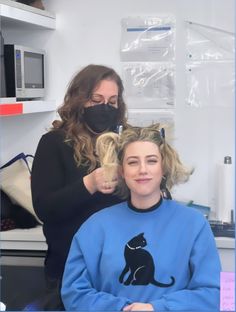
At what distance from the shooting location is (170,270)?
3.62 feet

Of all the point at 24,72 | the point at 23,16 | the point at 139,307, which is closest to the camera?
the point at 139,307

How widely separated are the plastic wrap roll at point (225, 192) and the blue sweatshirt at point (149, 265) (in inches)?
2.1

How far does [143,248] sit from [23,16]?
2.72 feet

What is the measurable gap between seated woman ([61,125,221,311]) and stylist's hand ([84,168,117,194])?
3cm

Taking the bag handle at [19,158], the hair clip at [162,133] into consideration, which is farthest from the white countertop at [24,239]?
the hair clip at [162,133]

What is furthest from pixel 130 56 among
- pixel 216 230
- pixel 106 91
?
pixel 216 230

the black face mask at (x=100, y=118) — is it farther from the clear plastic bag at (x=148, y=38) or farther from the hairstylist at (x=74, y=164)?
the clear plastic bag at (x=148, y=38)

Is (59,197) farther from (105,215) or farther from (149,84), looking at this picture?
(149,84)

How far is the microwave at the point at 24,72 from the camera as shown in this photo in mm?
1436

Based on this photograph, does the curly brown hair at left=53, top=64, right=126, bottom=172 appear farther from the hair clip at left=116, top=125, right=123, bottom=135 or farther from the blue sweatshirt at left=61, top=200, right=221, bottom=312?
the blue sweatshirt at left=61, top=200, right=221, bottom=312

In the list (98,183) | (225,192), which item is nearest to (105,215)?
(98,183)

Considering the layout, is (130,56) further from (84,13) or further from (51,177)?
(51,177)

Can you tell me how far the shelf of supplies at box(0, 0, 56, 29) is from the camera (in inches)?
53.6

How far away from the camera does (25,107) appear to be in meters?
1.46
